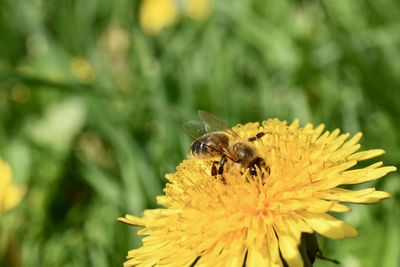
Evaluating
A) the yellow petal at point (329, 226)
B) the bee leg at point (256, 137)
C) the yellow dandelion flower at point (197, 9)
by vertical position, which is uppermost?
the yellow dandelion flower at point (197, 9)

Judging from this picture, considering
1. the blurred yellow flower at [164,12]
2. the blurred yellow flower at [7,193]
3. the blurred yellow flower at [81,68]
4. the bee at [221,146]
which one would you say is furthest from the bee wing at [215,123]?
the blurred yellow flower at [81,68]

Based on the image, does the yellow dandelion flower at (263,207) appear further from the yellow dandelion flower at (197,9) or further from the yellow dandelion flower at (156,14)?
the yellow dandelion flower at (156,14)

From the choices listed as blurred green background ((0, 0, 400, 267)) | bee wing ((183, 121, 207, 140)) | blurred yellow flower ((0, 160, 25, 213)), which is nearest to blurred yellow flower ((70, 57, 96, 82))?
blurred green background ((0, 0, 400, 267))

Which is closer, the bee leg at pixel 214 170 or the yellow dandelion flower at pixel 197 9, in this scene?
the bee leg at pixel 214 170

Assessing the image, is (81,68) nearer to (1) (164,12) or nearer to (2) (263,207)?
(1) (164,12)

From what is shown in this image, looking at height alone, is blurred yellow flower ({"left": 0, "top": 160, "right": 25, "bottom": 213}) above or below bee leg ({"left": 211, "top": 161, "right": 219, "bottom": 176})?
above

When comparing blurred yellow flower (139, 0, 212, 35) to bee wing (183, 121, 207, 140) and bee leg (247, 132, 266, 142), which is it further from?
bee leg (247, 132, 266, 142)

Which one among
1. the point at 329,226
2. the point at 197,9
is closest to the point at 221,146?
the point at 329,226

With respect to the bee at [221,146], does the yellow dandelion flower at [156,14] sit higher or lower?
higher
